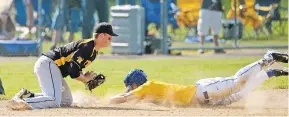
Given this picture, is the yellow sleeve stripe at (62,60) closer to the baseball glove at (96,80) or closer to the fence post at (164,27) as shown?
the baseball glove at (96,80)

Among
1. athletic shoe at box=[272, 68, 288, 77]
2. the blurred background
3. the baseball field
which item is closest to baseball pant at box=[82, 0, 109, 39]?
the blurred background

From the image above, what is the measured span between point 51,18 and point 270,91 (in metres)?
10.9

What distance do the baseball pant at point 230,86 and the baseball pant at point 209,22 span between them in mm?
9237

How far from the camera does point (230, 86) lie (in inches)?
469

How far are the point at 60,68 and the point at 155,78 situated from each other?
4346 mm

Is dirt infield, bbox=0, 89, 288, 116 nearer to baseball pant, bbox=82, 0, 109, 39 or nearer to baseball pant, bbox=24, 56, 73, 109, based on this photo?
baseball pant, bbox=24, 56, 73, 109

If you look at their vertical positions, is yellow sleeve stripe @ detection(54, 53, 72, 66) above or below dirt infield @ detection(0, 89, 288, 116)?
above

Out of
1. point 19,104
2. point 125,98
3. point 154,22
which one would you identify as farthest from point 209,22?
point 19,104

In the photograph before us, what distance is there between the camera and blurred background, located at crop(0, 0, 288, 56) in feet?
69.9

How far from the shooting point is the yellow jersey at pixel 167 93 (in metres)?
11.6

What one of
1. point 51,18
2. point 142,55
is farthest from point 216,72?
point 51,18

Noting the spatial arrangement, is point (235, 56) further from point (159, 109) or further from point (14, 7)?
point (159, 109)

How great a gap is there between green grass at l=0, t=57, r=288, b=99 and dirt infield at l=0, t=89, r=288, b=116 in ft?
6.26

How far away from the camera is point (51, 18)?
936 inches
